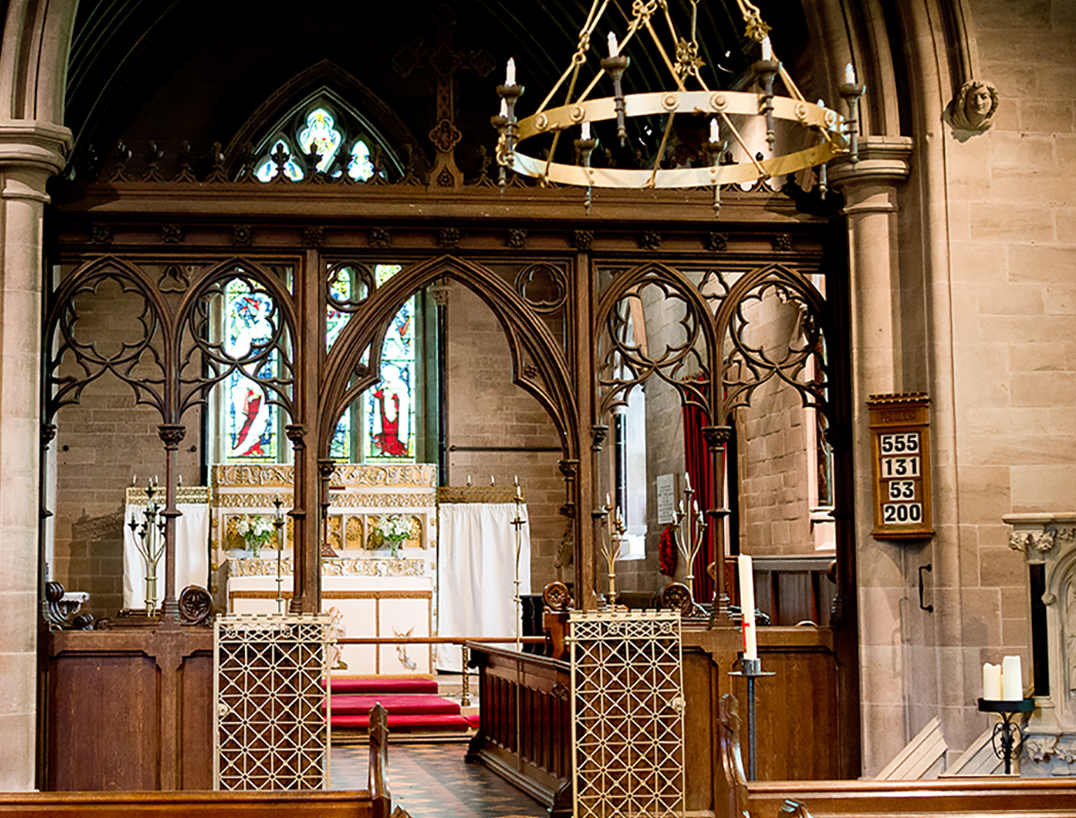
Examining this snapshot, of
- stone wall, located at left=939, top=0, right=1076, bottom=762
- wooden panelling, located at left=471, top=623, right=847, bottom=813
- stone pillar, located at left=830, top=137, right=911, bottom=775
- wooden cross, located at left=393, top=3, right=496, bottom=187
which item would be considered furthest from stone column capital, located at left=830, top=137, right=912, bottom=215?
wooden panelling, located at left=471, top=623, right=847, bottom=813

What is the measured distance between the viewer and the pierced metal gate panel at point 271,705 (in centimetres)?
652

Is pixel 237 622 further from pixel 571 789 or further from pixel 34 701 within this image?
pixel 571 789

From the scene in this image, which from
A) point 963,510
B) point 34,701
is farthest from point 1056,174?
point 34,701

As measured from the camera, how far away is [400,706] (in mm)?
11461

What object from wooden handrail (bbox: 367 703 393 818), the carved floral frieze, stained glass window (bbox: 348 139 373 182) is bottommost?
wooden handrail (bbox: 367 703 393 818)

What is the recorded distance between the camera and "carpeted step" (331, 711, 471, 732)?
1102 centimetres

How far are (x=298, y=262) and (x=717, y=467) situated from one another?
7.98ft

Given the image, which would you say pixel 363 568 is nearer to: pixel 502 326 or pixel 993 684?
pixel 502 326

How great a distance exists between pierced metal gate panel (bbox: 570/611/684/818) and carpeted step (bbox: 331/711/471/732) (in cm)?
455

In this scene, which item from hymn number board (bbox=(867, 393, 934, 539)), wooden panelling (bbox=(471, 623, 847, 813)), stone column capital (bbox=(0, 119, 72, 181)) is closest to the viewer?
stone column capital (bbox=(0, 119, 72, 181))

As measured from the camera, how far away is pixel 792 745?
6.98m

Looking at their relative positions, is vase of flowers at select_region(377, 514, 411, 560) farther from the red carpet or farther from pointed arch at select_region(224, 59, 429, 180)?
pointed arch at select_region(224, 59, 429, 180)

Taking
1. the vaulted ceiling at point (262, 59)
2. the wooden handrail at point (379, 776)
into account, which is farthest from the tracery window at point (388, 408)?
the wooden handrail at point (379, 776)

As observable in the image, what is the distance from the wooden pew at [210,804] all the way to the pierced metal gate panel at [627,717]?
2.90m
